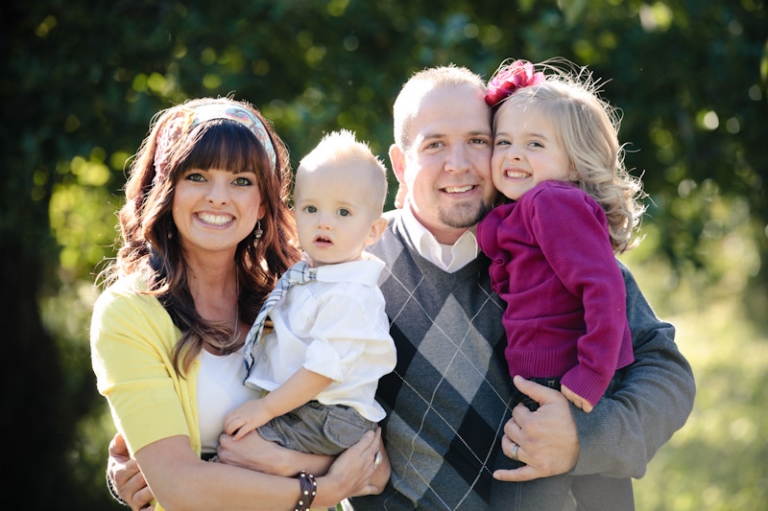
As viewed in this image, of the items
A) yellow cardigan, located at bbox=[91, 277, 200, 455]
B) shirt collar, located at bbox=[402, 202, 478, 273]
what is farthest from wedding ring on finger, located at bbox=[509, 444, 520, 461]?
yellow cardigan, located at bbox=[91, 277, 200, 455]

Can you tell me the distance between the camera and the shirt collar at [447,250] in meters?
2.70

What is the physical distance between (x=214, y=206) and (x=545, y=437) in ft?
3.71

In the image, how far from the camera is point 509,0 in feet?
17.4

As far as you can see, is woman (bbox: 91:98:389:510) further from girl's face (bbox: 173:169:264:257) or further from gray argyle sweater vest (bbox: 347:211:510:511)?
gray argyle sweater vest (bbox: 347:211:510:511)

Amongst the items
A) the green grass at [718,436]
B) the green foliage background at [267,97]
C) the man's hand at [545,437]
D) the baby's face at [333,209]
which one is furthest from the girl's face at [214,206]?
the green grass at [718,436]

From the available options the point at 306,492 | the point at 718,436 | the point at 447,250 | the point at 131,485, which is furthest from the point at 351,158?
the point at 718,436

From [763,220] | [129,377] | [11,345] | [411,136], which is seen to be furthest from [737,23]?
[11,345]

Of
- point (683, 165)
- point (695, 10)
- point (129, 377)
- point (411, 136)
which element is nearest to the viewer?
Result: point (129, 377)

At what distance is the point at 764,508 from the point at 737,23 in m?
3.06

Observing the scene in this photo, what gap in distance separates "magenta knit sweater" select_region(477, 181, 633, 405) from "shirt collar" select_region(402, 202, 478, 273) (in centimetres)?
14

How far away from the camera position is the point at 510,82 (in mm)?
2684

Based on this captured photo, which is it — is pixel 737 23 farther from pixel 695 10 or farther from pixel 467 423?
pixel 467 423

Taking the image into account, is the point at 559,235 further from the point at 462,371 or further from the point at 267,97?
the point at 267,97

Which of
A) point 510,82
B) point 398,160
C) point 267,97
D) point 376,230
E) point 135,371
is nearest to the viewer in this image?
point 135,371
